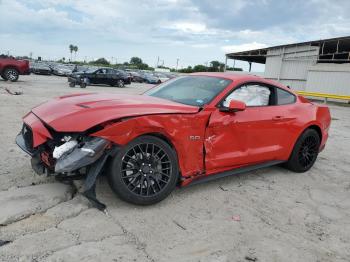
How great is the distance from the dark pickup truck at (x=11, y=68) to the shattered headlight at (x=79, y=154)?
2027 centimetres

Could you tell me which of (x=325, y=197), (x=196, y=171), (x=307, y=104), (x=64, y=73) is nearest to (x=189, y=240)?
(x=196, y=171)

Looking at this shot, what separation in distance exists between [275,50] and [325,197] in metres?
31.7

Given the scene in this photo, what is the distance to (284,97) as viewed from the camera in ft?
18.8

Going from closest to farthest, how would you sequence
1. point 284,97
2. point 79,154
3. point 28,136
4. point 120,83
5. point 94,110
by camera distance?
point 79,154 < point 94,110 < point 28,136 < point 284,97 < point 120,83

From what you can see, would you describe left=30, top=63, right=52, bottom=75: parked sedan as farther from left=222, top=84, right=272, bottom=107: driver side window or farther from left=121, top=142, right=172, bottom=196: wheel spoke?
left=121, top=142, right=172, bottom=196: wheel spoke

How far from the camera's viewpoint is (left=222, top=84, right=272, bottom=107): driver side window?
4.91 metres

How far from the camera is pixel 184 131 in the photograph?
13.9ft

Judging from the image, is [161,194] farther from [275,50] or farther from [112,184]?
[275,50]

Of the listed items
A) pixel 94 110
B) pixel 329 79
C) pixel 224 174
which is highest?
pixel 329 79

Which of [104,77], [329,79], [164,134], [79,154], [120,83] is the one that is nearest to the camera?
[79,154]

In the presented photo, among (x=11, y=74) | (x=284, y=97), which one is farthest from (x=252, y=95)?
(x=11, y=74)

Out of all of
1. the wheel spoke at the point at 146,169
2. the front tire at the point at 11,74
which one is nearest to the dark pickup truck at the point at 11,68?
the front tire at the point at 11,74

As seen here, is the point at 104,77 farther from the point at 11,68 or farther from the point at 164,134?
the point at 164,134

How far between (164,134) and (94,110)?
0.78 metres
